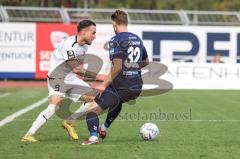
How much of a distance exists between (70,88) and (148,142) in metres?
1.58

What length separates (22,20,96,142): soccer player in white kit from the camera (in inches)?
455

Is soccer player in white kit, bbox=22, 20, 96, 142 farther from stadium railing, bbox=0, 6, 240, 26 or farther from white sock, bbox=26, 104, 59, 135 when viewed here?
stadium railing, bbox=0, 6, 240, 26

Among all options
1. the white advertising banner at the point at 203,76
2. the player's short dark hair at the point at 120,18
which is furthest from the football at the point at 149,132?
the white advertising banner at the point at 203,76

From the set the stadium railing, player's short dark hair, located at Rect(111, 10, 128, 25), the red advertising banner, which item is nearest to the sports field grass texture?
player's short dark hair, located at Rect(111, 10, 128, 25)

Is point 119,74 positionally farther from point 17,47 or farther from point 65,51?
point 17,47

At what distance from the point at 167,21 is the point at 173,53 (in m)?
1.47

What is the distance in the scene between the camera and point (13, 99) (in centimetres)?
2231

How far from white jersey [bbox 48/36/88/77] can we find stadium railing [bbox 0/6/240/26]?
20849mm

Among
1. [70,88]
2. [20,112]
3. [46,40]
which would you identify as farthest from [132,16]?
[70,88]

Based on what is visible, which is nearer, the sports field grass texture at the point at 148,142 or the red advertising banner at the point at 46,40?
the sports field grass texture at the point at 148,142

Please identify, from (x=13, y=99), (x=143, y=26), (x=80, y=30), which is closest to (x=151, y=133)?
(x=80, y=30)

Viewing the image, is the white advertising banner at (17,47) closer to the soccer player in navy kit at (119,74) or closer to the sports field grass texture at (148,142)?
the sports field grass texture at (148,142)

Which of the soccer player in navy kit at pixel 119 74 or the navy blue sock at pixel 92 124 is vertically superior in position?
the soccer player in navy kit at pixel 119 74

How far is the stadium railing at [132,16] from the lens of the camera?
32625mm
